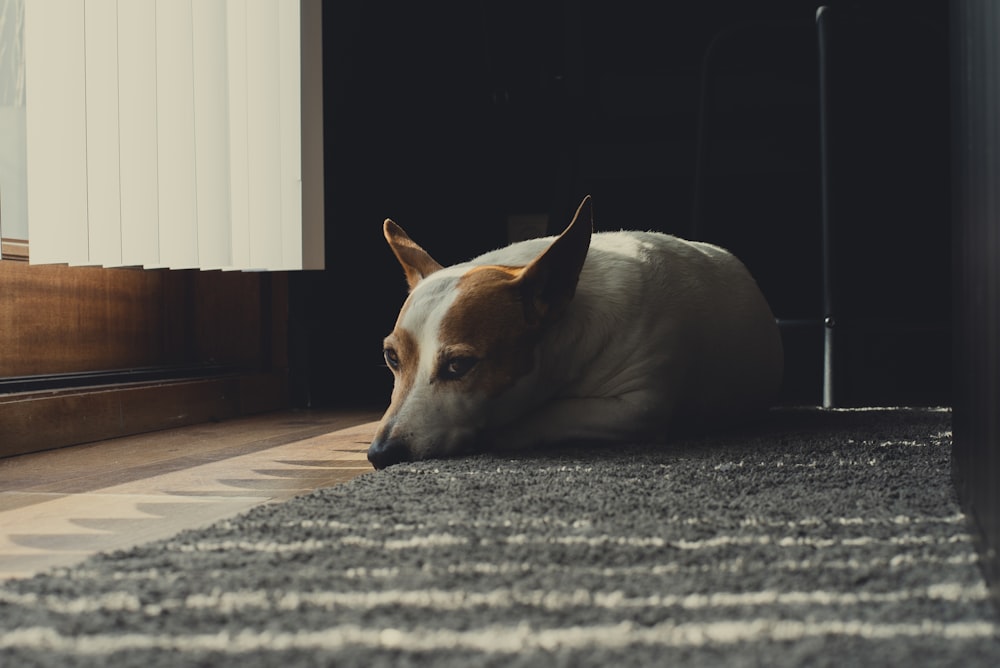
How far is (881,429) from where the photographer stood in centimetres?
161

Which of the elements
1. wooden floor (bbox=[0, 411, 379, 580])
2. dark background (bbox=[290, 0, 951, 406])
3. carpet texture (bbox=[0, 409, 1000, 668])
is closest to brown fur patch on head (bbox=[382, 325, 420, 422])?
wooden floor (bbox=[0, 411, 379, 580])

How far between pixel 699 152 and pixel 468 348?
1315 millimetres

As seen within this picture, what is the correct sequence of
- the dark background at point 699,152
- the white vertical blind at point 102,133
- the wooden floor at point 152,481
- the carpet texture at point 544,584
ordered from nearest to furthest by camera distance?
the carpet texture at point 544,584 → the wooden floor at point 152,481 → the white vertical blind at point 102,133 → the dark background at point 699,152

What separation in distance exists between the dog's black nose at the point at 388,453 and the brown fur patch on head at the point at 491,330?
0.14 meters

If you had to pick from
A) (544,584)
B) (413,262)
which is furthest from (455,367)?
(544,584)

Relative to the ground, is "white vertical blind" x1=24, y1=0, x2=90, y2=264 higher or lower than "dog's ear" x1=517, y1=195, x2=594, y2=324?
higher

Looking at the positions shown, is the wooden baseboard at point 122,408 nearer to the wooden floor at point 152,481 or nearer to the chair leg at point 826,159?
the wooden floor at point 152,481

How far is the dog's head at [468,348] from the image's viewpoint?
52.5 inches

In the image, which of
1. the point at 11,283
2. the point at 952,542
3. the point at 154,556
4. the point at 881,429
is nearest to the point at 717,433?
the point at 881,429

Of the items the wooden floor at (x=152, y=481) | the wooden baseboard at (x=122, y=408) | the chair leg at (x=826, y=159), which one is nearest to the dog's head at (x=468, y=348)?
the wooden floor at (x=152, y=481)

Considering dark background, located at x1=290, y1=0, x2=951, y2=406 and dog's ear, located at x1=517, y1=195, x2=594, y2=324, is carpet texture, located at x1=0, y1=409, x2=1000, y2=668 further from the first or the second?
dark background, located at x1=290, y1=0, x2=951, y2=406

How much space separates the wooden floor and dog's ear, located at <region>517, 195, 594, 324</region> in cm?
35

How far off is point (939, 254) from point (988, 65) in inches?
85.3

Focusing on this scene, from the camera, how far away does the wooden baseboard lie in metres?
1.58
